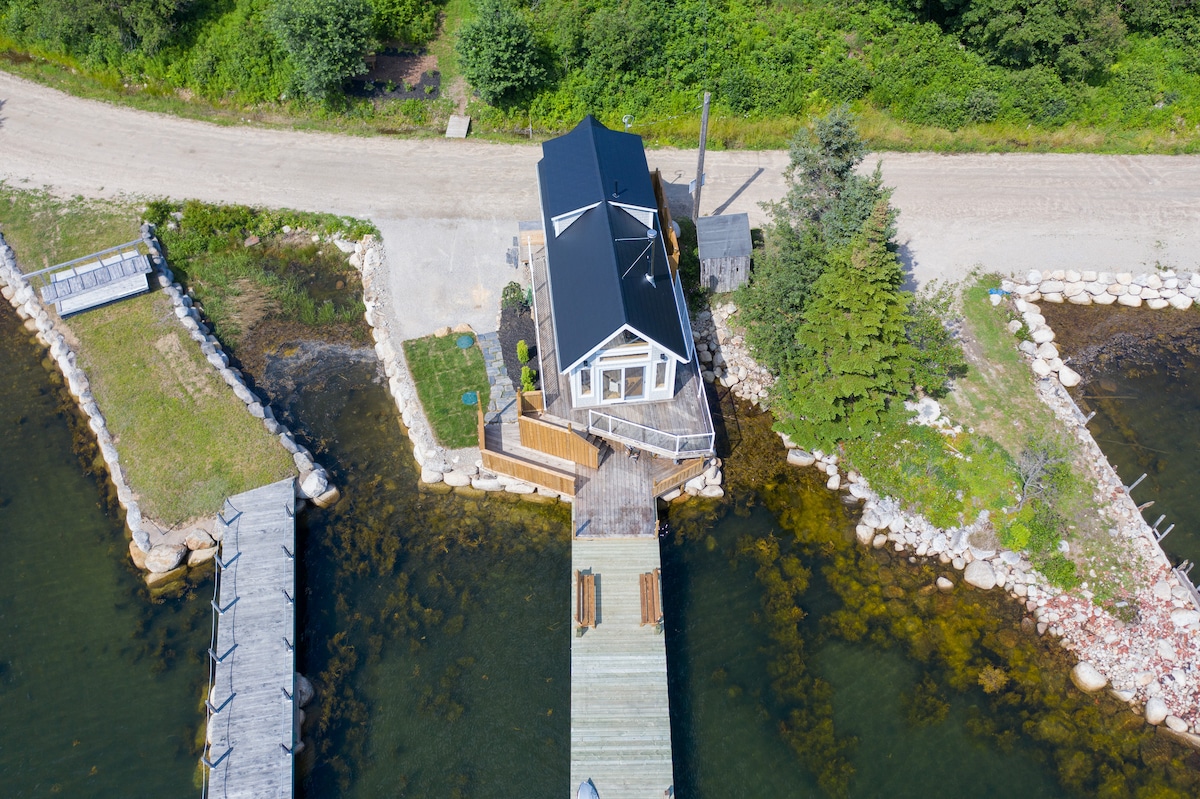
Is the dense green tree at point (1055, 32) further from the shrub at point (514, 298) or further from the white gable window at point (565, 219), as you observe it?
the shrub at point (514, 298)

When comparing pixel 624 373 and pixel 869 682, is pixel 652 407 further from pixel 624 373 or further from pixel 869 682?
pixel 869 682

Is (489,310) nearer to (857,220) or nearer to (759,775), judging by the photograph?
(857,220)

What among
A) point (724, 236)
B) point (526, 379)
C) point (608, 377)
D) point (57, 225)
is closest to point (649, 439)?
point (608, 377)

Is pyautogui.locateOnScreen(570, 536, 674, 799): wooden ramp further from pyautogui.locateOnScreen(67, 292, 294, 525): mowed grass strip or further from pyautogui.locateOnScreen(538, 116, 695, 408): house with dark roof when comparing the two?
pyautogui.locateOnScreen(67, 292, 294, 525): mowed grass strip

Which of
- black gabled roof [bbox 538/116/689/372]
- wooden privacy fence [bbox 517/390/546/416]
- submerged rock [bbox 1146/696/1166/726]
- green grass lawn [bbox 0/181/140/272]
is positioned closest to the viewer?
submerged rock [bbox 1146/696/1166/726]

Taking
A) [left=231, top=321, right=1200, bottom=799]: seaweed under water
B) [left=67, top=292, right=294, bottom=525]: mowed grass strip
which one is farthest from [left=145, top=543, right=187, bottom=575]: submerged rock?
[left=231, top=321, right=1200, bottom=799]: seaweed under water
